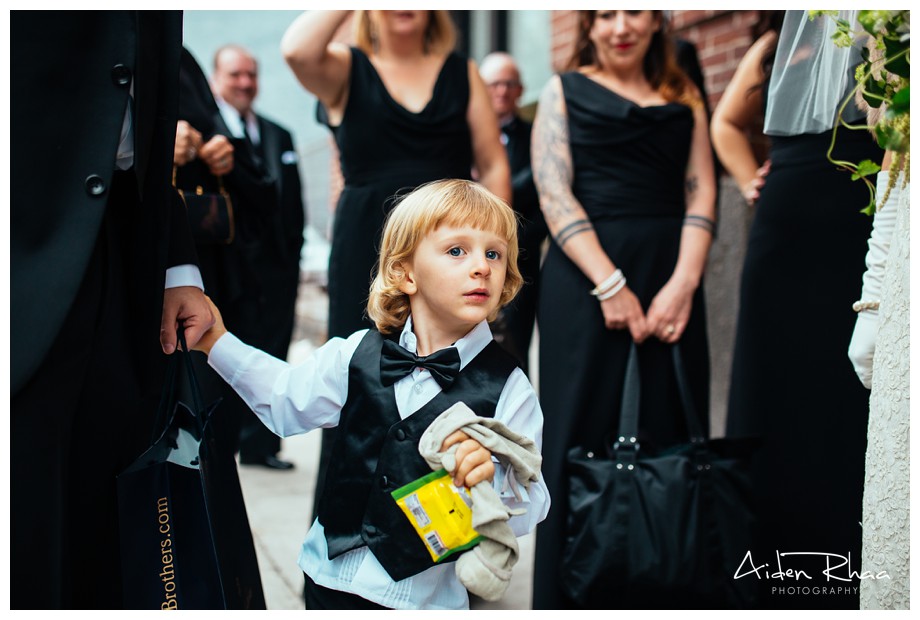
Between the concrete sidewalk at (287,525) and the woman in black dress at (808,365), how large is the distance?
3.23 feet

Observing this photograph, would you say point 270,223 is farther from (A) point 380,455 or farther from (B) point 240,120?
(A) point 380,455

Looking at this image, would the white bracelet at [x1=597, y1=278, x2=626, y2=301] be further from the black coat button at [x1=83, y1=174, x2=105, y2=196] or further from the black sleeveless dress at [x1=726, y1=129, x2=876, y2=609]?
the black coat button at [x1=83, y1=174, x2=105, y2=196]

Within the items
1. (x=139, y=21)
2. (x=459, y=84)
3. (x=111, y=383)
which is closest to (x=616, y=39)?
(x=459, y=84)

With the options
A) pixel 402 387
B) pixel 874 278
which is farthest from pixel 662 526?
pixel 402 387

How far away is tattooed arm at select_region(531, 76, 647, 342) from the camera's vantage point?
9.61 feet

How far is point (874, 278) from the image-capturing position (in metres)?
2.07

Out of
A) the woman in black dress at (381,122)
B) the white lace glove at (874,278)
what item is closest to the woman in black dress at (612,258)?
the woman in black dress at (381,122)

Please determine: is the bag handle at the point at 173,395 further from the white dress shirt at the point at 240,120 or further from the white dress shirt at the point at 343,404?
the white dress shirt at the point at 240,120

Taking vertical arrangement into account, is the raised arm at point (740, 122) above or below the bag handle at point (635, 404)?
above

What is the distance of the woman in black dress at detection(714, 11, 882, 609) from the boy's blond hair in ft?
4.50

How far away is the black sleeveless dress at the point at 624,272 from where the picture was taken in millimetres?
2982

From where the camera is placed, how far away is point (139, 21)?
173cm

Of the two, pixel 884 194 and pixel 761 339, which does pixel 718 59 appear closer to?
pixel 761 339

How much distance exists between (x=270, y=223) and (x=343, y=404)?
2.92 meters
